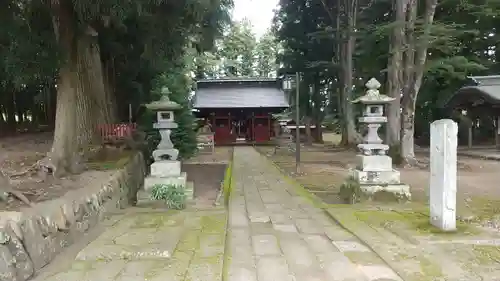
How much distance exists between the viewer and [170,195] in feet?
23.4

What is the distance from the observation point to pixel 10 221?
3418 millimetres

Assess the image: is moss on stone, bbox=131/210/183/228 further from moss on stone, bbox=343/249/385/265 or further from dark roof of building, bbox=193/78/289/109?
dark roof of building, bbox=193/78/289/109

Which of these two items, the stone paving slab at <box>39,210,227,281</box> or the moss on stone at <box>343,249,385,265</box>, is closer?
the stone paving slab at <box>39,210,227,281</box>

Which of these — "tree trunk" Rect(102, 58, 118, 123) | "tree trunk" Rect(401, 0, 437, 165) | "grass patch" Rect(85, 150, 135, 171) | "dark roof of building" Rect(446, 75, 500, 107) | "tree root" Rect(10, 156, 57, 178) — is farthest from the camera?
"dark roof of building" Rect(446, 75, 500, 107)

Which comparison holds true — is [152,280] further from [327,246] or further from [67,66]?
[67,66]

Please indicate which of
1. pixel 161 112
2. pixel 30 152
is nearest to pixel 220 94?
pixel 30 152

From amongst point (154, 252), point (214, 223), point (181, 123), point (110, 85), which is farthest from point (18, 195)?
point (110, 85)

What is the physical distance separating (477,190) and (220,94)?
20.8 m

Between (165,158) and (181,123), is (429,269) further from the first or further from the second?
(181,123)

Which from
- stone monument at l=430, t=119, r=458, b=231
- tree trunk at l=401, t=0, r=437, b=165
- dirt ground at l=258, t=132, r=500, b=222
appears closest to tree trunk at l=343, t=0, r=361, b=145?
tree trunk at l=401, t=0, r=437, b=165

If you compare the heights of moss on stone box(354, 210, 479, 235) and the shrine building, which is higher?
the shrine building

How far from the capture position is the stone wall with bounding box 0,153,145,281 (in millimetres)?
3297

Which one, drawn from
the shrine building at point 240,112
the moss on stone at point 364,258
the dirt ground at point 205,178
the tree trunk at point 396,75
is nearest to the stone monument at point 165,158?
the dirt ground at point 205,178

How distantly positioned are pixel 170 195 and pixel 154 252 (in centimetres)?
305
